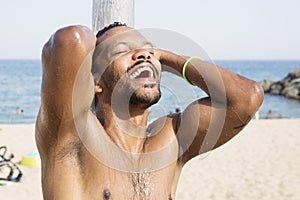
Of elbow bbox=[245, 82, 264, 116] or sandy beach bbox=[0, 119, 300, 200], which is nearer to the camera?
elbow bbox=[245, 82, 264, 116]

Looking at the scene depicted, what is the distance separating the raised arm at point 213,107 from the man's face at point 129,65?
0.32m

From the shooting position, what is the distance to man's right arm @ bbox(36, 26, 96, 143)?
1772 millimetres

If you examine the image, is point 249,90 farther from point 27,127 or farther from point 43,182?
point 27,127

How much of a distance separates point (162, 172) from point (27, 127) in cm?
1535

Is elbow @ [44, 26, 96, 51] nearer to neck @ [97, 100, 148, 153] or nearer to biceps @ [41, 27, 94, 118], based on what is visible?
biceps @ [41, 27, 94, 118]

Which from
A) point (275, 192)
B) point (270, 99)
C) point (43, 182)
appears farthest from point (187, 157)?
point (270, 99)

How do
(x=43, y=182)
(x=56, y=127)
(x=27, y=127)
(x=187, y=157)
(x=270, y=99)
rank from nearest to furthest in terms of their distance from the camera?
(x=56, y=127) → (x=43, y=182) → (x=187, y=157) → (x=27, y=127) → (x=270, y=99)

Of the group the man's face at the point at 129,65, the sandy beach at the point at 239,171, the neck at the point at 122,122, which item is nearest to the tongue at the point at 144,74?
the man's face at the point at 129,65

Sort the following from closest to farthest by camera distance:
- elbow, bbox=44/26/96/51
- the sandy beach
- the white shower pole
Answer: elbow, bbox=44/26/96/51, the white shower pole, the sandy beach

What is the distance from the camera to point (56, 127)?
1934 mm

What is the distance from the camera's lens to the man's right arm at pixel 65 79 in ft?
5.82

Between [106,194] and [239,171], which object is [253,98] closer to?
[106,194]

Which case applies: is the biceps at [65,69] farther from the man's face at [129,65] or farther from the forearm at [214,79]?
the forearm at [214,79]

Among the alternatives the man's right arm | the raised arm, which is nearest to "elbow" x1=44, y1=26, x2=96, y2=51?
the man's right arm
